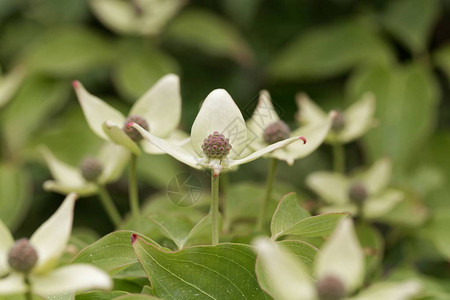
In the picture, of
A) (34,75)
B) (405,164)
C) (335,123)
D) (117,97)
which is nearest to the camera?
(335,123)

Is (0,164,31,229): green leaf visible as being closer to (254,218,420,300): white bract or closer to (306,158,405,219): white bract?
(306,158,405,219): white bract

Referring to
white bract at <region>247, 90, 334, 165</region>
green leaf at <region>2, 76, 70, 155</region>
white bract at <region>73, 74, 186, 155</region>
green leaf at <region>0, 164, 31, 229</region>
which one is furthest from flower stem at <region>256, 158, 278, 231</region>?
green leaf at <region>2, 76, 70, 155</region>

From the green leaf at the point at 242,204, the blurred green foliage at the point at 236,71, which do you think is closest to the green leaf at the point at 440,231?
the blurred green foliage at the point at 236,71

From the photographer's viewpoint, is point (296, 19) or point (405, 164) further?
point (296, 19)

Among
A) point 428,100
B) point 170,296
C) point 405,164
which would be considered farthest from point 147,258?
point 428,100

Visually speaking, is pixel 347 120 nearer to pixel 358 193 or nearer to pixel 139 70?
pixel 358 193

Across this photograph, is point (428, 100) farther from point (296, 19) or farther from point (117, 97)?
point (117, 97)

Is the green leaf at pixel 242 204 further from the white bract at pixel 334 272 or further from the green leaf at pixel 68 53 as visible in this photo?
the green leaf at pixel 68 53
